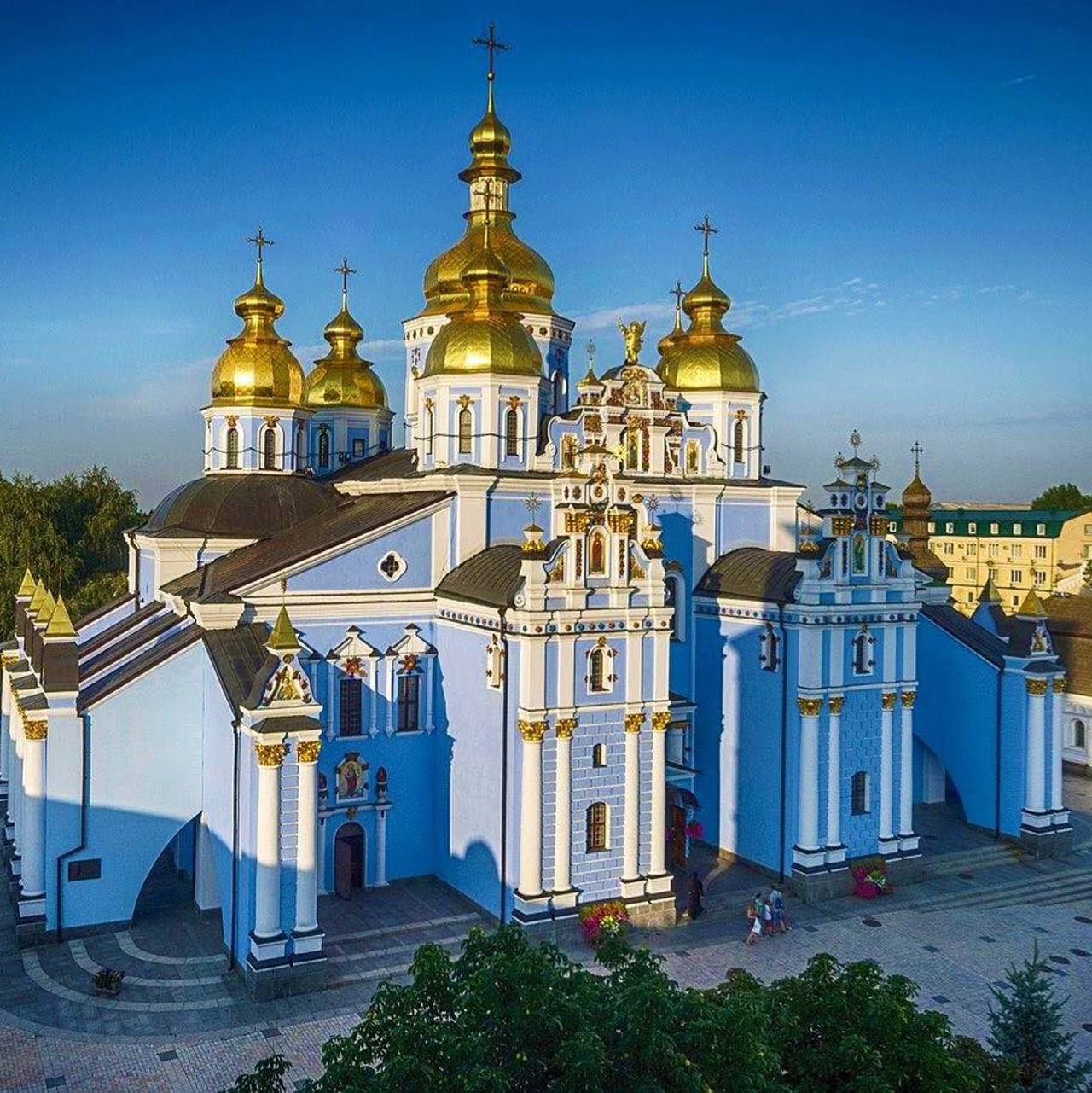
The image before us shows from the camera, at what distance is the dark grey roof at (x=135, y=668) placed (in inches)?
786

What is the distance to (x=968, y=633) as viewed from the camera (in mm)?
27078

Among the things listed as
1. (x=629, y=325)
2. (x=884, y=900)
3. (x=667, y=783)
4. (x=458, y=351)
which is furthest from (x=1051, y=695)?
(x=458, y=351)

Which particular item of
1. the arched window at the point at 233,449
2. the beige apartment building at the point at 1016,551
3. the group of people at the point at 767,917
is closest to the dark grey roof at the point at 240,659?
the arched window at the point at 233,449

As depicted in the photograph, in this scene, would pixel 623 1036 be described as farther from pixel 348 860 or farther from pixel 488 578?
pixel 348 860

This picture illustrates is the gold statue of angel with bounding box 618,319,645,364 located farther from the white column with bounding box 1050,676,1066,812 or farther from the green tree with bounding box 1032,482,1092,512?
the green tree with bounding box 1032,482,1092,512

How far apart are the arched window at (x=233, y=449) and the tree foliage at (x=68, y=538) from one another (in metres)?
15.3

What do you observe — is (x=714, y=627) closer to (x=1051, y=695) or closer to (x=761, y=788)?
(x=761, y=788)

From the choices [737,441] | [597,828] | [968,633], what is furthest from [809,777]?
[737,441]

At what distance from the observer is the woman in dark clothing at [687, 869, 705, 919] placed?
2131 centimetres

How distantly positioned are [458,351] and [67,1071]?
48.6ft

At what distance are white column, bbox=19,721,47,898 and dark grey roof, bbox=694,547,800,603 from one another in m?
13.2

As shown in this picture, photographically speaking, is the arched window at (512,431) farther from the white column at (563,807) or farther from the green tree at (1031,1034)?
the green tree at (1031,1034)

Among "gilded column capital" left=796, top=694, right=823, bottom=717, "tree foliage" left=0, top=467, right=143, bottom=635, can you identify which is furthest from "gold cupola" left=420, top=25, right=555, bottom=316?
"tree foliage" left=0, top=467, right=143, bottom=635

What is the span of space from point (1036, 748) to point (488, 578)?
41.9ft
